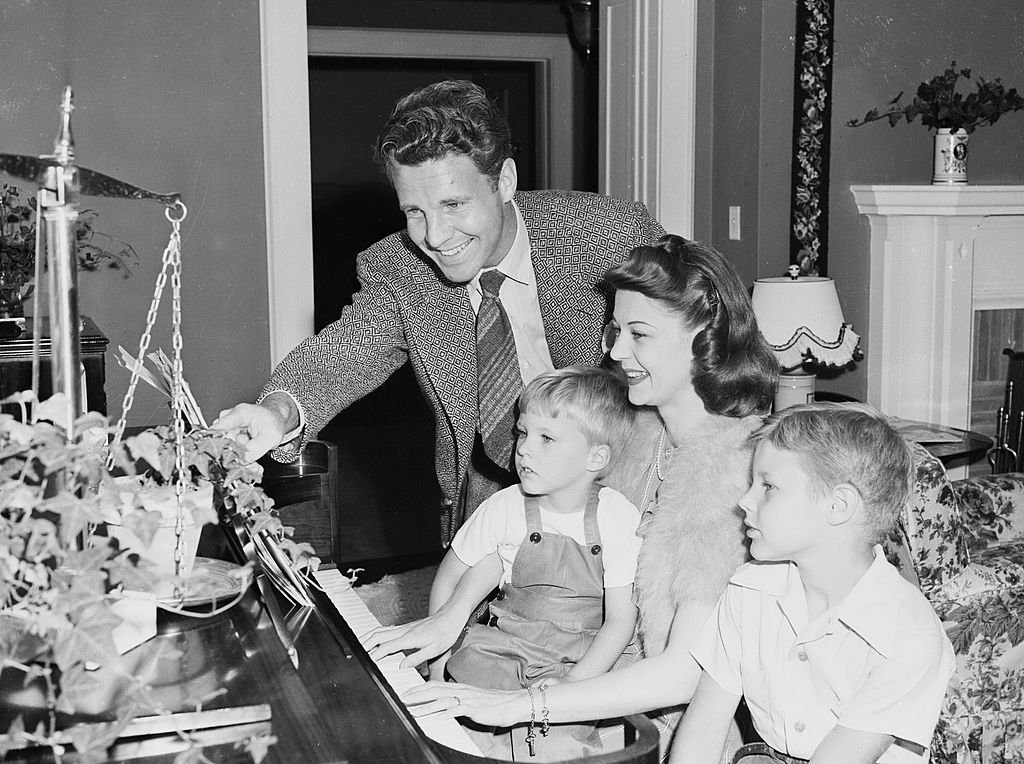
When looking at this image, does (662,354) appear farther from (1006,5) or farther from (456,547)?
(1006,5)

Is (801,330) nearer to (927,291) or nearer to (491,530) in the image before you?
(927,291)

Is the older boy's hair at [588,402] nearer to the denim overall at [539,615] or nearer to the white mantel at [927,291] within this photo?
the denim overall at [539,615]

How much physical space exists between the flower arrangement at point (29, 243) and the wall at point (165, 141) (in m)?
0.04

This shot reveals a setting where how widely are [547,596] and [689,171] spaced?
3.22m

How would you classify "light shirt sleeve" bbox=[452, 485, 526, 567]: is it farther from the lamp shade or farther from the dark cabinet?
the lamp shade

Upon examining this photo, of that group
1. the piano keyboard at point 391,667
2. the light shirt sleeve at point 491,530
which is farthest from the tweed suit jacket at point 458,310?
the piano keyboard at point 391,667

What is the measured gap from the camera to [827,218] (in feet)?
15.6

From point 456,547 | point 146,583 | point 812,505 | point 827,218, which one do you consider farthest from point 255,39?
point 146,583

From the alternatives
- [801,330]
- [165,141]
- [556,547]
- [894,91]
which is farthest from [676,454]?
[894,91]

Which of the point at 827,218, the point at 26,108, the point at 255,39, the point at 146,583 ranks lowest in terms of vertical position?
the point at 146,583

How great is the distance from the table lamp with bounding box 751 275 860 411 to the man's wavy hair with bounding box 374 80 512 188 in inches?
87.5

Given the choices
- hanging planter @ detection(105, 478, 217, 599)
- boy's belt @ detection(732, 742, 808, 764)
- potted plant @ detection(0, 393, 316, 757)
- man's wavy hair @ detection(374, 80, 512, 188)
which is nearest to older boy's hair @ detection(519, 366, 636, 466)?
man's wavy hair @ detection(374, 80, 512, 188)

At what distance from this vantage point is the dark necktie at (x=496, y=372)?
2309 mm

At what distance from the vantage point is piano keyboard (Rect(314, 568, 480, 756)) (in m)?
1.32
